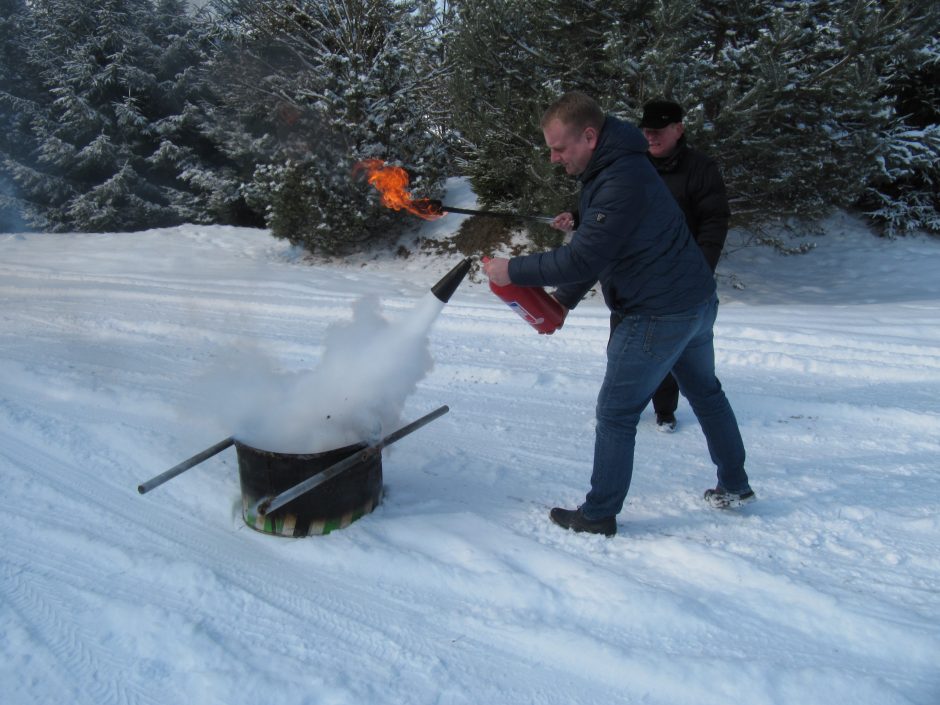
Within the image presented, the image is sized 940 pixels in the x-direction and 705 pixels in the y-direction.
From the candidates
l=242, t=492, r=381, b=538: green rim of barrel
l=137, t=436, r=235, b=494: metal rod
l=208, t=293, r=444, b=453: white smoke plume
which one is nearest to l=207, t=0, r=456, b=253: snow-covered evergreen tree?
l=208, t=293, r=444, b=453: white smoke plume

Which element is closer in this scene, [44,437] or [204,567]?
[204,567]

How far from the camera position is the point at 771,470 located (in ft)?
13.0

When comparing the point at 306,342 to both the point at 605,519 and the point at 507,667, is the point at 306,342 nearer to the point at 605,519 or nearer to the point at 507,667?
the point at 605,519

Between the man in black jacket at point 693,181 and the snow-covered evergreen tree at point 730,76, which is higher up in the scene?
the snow-covered evergreen tree at point 730,76

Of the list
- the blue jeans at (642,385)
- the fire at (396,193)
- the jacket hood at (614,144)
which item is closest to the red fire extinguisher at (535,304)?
the blue jeans at (642,385)

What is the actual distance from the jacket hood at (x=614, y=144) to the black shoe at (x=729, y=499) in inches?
69.3

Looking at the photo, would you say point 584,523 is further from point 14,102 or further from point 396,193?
point 14,102

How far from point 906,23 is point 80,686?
1026 centimetres

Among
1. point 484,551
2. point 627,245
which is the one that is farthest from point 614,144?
point 484,551

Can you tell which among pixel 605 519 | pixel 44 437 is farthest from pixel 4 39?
pixel 605 519

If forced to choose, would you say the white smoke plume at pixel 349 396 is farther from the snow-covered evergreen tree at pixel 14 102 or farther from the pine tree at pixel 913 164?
the snow-covered evergreen tree at pixel 14 102

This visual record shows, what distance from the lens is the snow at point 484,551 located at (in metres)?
2.32

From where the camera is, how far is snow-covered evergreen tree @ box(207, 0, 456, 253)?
11.8 metres

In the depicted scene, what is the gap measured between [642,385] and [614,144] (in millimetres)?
1012
